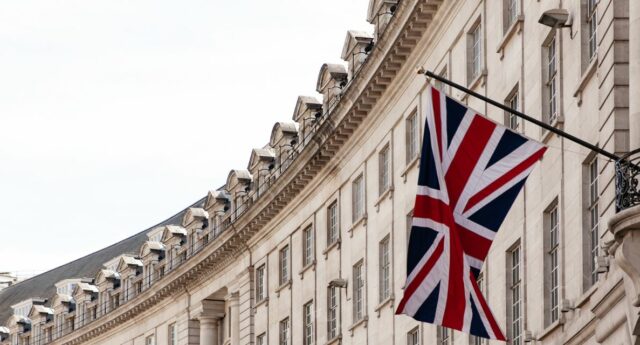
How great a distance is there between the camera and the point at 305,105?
76062 mm

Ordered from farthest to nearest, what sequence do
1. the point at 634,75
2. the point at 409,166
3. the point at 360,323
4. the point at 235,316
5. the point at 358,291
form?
1. the point at 235,316
2. the point at 358,291
3. the point at 360,323
4. the point at 409,166
5. the point at 634,75

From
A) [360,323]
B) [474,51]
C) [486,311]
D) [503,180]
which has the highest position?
[474,51]

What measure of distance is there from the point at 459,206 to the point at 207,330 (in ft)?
202

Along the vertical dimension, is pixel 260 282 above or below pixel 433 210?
above

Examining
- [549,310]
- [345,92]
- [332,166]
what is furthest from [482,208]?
[332,166]

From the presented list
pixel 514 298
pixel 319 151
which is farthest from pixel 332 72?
pixel 514 298

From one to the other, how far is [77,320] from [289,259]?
153 ft

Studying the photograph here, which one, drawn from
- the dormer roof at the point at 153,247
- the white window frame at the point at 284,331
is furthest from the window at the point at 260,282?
the dormer roof at the point at 153,247

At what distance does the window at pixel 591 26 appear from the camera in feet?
129

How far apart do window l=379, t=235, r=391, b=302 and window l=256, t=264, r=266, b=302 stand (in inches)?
789

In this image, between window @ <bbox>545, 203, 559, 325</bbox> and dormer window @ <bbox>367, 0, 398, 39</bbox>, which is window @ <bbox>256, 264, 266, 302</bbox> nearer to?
dormer window @ <bbox>367, 0, 398, 39</bbox>

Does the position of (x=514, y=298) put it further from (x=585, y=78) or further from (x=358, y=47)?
(x=358, y=47)

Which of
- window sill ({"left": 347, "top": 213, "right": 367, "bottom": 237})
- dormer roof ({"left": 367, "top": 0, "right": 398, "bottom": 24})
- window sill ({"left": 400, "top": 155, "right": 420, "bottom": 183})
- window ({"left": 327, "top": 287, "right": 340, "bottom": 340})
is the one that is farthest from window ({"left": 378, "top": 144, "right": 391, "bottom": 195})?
window ({"left": 327, "top": 287, "right": 340, "bottom": 340})

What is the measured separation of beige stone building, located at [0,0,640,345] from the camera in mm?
36125
